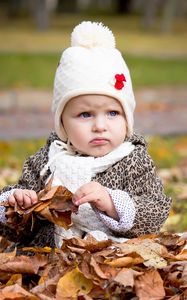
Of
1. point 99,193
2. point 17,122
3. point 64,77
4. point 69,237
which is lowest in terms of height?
point 17,122

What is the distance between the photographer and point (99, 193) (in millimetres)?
3754

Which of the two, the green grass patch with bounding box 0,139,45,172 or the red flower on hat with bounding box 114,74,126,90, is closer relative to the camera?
the red flower on hat with bounding box 114,74,126,90

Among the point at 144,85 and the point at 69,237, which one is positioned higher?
the point at 69,237

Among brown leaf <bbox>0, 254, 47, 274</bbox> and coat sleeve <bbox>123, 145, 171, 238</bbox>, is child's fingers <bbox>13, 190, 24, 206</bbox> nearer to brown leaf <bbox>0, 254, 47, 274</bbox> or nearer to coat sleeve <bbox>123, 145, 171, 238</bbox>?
brown leaf <bbox>0, 254, 47, 274</bbox>

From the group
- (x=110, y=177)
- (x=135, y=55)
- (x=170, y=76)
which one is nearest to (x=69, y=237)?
(x=110, y=177)

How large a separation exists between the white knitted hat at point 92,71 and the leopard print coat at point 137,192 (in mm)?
146

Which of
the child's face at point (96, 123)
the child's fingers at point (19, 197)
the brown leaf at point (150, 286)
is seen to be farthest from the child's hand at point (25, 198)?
the brown leaf at point (150, 286)

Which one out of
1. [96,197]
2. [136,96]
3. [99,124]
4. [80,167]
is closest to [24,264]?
[96,197]

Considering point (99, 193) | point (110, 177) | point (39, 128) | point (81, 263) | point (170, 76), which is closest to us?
point (81, 263)

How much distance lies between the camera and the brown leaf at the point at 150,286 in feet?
10.6

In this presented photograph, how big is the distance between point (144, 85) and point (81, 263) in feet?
37.0

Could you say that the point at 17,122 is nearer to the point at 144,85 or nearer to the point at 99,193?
the point at 144,85

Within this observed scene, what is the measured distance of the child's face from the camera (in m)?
3.98

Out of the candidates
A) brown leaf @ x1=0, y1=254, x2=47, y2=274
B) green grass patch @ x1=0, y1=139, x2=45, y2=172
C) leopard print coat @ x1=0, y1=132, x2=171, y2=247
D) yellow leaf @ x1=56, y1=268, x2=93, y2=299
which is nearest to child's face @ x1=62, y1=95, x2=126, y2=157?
leopard print coat @ x1=0, y1=132, x2=171, y2=247
